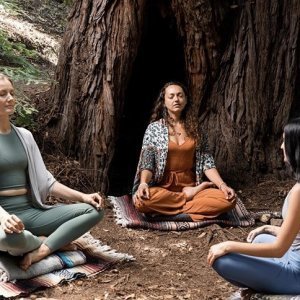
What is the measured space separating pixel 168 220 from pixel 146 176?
0.44 meters

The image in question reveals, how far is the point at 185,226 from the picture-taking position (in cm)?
463

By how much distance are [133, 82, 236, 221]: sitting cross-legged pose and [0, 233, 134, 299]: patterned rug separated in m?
0.92

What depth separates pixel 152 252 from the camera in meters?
4.11

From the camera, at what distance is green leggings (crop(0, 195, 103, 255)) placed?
353cm

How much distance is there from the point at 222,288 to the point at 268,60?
8.91 feet

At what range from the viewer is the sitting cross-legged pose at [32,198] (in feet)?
11.4

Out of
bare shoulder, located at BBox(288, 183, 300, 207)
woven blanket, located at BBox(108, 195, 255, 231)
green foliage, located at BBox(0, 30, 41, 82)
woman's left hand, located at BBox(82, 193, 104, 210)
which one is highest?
green foliage, located at BBox(0, 30, 41, 82)

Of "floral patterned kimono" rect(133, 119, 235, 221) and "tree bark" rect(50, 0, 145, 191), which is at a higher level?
"tree bark" rect(50, 0, 145, 191)

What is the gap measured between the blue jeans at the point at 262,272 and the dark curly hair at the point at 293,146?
477 mm

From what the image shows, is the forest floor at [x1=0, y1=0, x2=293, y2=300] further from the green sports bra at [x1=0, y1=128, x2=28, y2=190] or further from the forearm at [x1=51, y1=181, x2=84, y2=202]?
the green sports bra at [x1=0, y1=128, x2=28, y2=190]

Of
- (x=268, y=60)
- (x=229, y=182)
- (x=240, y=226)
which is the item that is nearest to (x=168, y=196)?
(x=240, y=226)

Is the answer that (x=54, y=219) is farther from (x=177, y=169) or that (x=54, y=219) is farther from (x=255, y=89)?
A: (x=255, y=89)

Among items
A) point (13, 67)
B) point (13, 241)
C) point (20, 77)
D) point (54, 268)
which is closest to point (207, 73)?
point (20, 77)

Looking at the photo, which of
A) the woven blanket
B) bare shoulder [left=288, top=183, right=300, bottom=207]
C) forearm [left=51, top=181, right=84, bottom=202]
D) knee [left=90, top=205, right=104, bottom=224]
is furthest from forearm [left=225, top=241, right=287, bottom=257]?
the woven blanket
